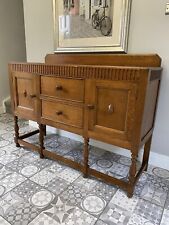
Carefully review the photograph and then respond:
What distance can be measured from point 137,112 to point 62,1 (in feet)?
4.43

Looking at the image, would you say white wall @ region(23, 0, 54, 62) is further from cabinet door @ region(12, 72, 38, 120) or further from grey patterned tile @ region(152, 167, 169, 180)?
grey patterned tile @ region(152, 167, 169, 180)

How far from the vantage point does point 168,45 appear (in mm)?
1379

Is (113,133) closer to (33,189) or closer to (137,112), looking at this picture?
(137,112)

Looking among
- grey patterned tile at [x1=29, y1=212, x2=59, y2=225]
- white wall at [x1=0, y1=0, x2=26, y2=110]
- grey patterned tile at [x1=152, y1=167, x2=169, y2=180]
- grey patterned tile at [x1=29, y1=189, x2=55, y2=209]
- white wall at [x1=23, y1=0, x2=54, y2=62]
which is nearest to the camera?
grey patterned tile at [x1=29, y1=212, x2=59, y2=225]

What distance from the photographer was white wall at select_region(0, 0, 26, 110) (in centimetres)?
289

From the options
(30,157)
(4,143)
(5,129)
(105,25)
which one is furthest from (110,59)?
(5,129)

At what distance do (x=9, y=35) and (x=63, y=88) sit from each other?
7.27ft

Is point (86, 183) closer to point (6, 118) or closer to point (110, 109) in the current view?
point (110, 109)

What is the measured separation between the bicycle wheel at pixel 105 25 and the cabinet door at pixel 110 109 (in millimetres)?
609

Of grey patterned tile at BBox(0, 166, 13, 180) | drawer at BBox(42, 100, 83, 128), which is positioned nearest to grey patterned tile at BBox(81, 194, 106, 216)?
drawer at BBox(42, 100, 83, 128)

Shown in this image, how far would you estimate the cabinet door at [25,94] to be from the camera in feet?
5.15

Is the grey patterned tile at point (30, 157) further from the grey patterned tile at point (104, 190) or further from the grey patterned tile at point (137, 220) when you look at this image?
the grey patterned tile at point (137, 220)

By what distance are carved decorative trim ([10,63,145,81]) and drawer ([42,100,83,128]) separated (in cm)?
23

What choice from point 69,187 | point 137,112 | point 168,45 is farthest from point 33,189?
point 168,45
